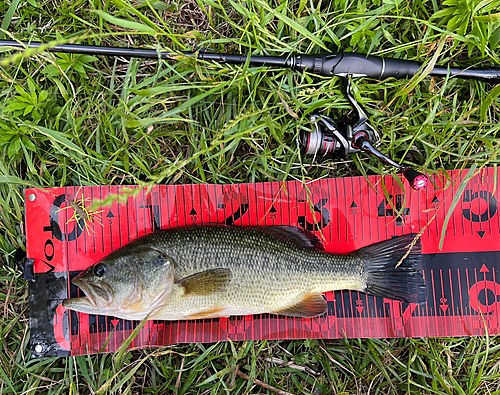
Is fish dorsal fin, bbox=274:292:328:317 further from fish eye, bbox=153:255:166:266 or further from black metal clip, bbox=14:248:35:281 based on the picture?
black metal clip, bbox=14:248:35:281

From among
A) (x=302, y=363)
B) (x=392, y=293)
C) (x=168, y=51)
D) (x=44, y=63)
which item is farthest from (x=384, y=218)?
(x=44, y=63)

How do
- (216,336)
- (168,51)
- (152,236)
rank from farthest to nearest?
(216,336) → (152,236) → (168,51)

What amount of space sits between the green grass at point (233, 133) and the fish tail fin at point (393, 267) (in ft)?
1.68

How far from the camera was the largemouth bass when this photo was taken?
2.68 m

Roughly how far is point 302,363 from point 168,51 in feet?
9.28

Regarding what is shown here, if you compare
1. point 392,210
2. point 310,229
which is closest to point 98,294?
point 310,229

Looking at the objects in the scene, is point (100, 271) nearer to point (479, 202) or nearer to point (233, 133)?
point (233, 133)

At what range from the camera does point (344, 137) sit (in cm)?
292

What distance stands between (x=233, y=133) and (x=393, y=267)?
177cm

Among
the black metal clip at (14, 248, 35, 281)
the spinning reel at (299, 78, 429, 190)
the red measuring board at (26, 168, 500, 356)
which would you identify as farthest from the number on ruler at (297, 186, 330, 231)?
the black metal clip at (14, 248, 35, 281)

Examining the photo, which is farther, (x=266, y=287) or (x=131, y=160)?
(x=131, y=160)

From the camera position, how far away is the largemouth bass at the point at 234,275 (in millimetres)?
2682

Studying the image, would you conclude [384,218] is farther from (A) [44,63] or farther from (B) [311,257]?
(A) [44,63]

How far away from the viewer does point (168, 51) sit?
267cm
